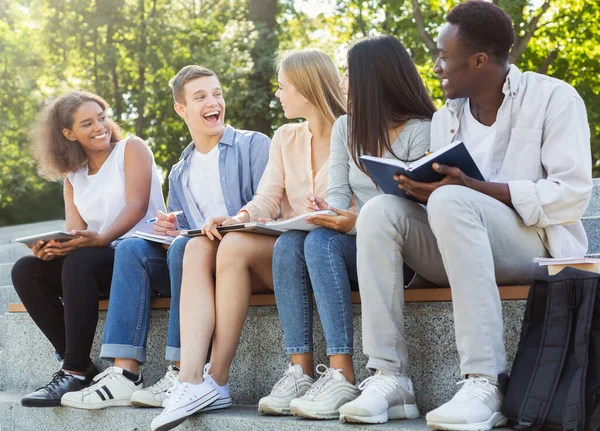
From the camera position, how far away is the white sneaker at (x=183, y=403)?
3111mm

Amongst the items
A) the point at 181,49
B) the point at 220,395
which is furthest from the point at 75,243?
the point at 181,49

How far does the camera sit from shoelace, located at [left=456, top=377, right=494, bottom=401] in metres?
2.49

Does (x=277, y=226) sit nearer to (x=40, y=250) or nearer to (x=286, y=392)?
(x=286, y=392)

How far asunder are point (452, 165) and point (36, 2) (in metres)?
16.1

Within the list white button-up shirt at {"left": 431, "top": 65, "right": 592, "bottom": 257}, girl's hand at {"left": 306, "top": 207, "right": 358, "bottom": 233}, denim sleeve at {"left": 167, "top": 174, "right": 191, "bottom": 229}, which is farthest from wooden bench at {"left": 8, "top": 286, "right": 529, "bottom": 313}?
denim sleeve at {"left": 167, "top": 174, "right": 191, "bottom": 229}

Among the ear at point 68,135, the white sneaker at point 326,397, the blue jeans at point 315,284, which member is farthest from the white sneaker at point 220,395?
the ear at point 68,135

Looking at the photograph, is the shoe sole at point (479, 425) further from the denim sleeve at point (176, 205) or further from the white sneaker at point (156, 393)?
the denim sleeve at point (176, 205)

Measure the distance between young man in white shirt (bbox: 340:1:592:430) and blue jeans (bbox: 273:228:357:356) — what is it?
245mm

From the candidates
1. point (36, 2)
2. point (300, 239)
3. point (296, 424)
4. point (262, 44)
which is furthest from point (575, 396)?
point (36, 2)

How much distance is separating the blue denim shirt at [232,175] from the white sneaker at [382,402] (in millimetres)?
1615

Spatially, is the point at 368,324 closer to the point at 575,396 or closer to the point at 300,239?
the point at 300,239

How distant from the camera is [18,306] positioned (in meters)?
4.77

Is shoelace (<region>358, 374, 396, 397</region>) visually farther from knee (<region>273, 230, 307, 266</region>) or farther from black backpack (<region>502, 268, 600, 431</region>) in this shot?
knee (<region>273, 230, 307, 266</region>)

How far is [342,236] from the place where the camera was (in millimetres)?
3170
